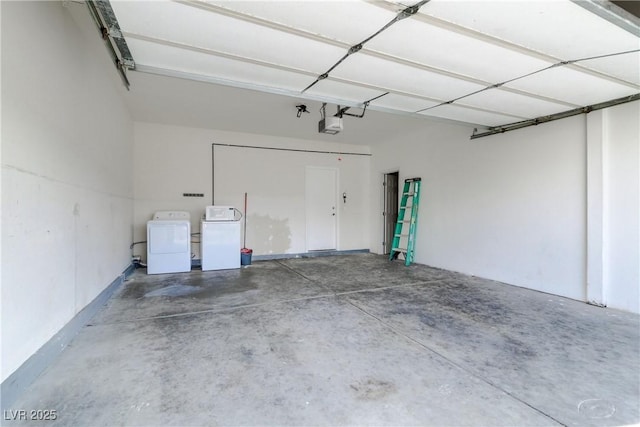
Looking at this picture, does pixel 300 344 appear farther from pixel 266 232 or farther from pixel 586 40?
pixel 266 232

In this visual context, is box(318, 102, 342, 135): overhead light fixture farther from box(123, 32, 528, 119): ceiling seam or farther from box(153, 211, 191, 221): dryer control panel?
box(153, 211, 191, 221): dryer control panel

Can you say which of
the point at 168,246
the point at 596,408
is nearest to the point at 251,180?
the point at 168,246

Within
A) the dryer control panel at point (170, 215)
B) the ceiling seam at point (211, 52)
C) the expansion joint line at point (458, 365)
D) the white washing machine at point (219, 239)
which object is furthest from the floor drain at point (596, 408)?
the dryer control panel at point (170, 215)

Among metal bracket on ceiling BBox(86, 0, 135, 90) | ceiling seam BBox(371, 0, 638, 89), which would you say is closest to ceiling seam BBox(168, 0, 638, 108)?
ceiling seam BBox(371, 0, 638, 89)

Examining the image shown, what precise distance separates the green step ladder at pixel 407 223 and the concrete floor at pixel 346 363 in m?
2.15

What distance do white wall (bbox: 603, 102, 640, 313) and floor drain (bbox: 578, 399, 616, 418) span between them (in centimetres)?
219

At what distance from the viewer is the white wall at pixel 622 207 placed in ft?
10.1

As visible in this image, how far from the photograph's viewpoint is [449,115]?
378cm

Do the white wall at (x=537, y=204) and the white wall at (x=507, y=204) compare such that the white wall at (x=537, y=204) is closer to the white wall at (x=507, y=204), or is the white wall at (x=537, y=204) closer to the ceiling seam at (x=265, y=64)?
the white wall at (x=507, y=204)

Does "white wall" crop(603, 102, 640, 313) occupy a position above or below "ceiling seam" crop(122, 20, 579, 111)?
below

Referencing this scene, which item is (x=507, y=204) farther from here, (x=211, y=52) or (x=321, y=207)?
(x=211, y=52)

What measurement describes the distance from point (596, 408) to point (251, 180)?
5704mm

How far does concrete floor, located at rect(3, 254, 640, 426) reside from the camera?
156 centimetres

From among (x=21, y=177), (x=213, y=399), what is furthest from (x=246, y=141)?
(x=213, y=399)
